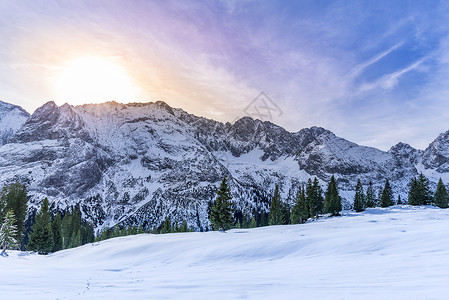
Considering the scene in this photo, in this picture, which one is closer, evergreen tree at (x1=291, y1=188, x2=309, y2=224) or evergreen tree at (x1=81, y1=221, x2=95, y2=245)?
evergreen tree at (x1=291, y1=188, x2=309, y2=224)

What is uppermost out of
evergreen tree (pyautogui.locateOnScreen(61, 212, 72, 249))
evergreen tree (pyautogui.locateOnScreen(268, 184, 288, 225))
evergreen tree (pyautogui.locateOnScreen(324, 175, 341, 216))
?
evergreen tree (pyautogui.locateOnScreen(324, 175, 341, 216))

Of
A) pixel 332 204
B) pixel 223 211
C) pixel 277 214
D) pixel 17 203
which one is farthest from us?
pixel 277 214

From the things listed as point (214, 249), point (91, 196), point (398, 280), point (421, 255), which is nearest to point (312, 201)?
point (214, 249)

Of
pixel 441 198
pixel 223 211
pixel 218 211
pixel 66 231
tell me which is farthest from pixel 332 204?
pixel 66 231

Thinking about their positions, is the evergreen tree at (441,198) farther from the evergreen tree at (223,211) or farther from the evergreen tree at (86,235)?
the evergreen tree at (86,235)

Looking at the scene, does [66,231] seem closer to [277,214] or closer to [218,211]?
[218,211]

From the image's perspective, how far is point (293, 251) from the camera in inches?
675

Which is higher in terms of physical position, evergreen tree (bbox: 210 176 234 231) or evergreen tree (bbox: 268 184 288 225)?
evergreen tree (bbox: 210 176 234 231)


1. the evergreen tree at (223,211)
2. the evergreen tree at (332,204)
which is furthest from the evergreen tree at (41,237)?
the evergreen tree at (332,204)

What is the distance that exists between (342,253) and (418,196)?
216ft

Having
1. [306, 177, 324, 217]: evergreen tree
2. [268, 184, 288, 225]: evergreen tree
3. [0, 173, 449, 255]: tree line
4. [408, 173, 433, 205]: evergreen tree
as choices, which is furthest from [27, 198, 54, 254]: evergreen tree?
[408, 173, 433, 205]: evergreen tree

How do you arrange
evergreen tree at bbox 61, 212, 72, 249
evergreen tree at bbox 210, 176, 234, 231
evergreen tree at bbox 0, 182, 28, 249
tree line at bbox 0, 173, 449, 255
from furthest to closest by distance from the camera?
evergreen tree at bbox 61, 212, 72, 249 → evergreen tree at bbox 0, 182, 28, 249 → tree line at bbox 0, 173, 449, 255 → evergreen tree at bbox 210, 176, 234, 231

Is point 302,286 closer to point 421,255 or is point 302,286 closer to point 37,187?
point 421,255

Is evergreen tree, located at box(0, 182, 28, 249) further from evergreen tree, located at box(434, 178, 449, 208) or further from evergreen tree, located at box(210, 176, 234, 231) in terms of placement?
evergreen tree, located at box(434, 178, 449, 208)
